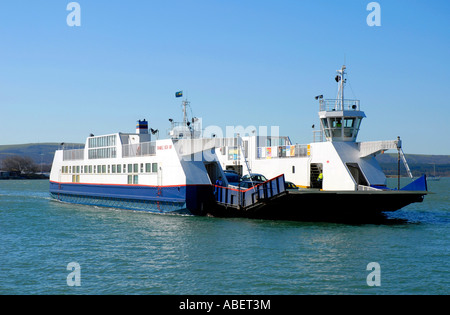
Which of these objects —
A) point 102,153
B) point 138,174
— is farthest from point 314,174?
point 102,153

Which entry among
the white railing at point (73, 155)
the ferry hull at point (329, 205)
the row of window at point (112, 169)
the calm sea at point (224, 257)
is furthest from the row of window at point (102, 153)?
the ferry hull at point (329, 205)

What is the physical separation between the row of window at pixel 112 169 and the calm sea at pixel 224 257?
Answer: 594 cm

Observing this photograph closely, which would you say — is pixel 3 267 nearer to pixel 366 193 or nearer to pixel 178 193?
pixel 178 193

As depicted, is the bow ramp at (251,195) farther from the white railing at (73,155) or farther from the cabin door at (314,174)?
the white railing at (73,155)

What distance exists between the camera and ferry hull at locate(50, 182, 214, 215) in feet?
105

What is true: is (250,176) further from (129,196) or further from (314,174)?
(129,196)

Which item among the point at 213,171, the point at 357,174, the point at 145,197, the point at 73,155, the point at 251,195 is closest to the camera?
the point at 251,195

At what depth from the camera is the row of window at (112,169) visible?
35500 millimetres

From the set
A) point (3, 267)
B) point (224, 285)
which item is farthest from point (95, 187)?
point (224, 285)

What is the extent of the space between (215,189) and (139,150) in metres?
8.56

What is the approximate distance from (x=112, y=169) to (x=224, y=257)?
74.9 ft

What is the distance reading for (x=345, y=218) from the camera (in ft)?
99.9

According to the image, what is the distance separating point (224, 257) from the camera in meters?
19.4

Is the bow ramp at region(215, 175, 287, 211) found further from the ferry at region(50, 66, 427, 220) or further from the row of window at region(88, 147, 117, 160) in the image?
the row of window at region(88, 147, 117, 160)
